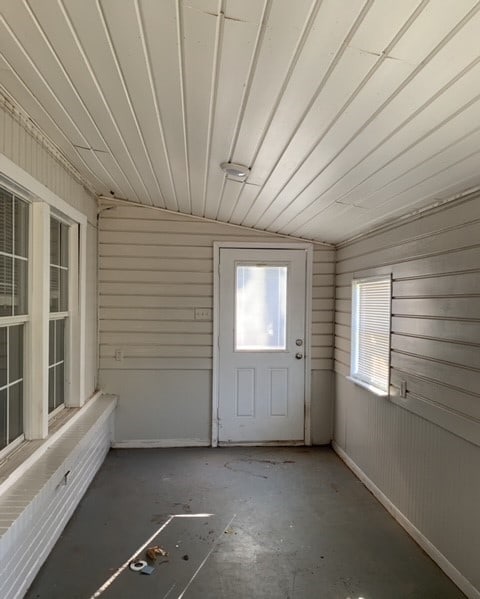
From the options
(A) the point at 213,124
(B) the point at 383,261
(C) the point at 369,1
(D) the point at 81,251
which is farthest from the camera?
(D) the point at 81,251

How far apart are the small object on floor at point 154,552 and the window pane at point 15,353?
1.30 meters

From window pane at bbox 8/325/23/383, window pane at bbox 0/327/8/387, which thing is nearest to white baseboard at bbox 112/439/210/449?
window pane at bbox 8/325/23/383

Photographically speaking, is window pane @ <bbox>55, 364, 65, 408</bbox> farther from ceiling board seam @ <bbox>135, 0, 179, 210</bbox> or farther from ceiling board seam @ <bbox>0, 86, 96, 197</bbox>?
ceiling board seam @ <bbox>135, 0, 179, 210</bbox>

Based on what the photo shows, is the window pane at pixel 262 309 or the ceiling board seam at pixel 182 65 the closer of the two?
the ceiling board seam at pixel 182 65

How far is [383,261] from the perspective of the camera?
3.16 meters

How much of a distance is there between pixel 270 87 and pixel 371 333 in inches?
94.9

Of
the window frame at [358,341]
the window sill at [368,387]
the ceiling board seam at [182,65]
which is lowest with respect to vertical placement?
the window sill at [368,387]

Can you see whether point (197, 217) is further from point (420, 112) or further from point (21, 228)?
point (420, 112)

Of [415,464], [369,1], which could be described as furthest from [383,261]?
[369,1]

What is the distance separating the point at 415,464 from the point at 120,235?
325cm

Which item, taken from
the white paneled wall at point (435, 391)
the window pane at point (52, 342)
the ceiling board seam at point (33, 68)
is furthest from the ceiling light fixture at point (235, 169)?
the window pane at point (52, 342)

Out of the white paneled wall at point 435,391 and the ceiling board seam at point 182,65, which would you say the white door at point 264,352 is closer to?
the white paneled wall at point 435,391

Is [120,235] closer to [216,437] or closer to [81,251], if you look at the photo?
[81,251]

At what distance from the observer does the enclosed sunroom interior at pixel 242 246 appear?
51.9 inches
